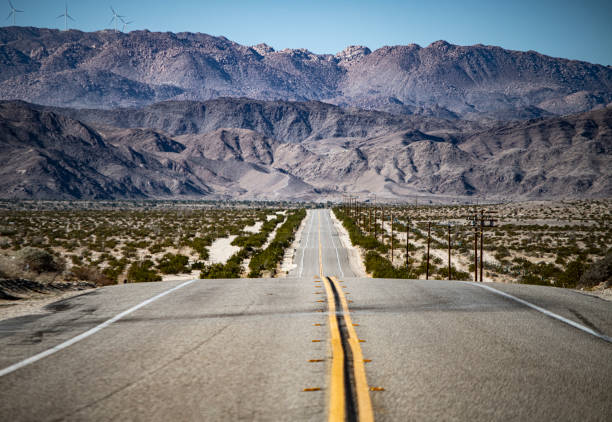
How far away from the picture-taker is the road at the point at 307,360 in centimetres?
423

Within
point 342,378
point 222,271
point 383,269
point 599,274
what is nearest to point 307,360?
point 342,378

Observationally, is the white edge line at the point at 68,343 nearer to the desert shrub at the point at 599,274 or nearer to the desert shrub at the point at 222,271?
the desert shrub at the point at 222,271

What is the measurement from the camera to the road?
4234 mm

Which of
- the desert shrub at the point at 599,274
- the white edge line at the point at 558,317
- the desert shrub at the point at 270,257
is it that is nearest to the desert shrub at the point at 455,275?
the desert shrub at the point at 599,274

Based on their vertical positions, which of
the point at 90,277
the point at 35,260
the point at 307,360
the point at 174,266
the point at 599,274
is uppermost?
the point at 307,360

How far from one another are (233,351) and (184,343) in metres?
0.78

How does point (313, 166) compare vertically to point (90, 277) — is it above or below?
above

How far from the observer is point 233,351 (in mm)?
5797

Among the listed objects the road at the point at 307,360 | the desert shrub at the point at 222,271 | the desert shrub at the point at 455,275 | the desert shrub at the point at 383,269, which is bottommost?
the desert shrub at the point at 455,275

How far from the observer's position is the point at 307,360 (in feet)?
18.0

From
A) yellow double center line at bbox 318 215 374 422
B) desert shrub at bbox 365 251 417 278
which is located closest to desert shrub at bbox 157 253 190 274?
desert shrub at bbox 365 251 417 278

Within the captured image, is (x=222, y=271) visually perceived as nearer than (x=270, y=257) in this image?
Yes

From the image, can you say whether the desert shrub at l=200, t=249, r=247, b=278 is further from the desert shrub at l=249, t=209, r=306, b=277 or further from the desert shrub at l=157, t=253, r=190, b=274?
the desert shrub at l=157, t=253, r=190, b=274

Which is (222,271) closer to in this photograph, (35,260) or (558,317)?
(35,260)
